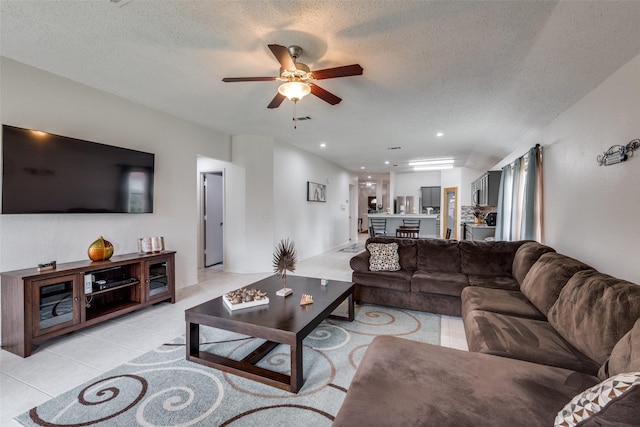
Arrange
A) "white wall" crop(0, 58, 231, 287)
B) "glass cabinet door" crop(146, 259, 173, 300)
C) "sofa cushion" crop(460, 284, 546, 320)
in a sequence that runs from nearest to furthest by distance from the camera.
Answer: "sofa cushion" crop(460, 284, 546, 320) < "white wall" crop(0, 58, 231, 287) < "glass cabinet door" crop(146, 259, 173, 300)

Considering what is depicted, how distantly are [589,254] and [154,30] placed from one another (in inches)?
167

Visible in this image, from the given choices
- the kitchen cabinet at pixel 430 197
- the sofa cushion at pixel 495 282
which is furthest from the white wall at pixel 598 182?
the kitchen cabinet at pixel 430 197

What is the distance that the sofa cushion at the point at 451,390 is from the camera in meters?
1.08

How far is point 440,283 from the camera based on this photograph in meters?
3.28

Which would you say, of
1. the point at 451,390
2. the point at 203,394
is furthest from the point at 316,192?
the point at 451,390

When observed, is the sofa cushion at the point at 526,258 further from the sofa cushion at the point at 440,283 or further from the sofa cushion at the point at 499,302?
the sofa cushion at the point at 440,283

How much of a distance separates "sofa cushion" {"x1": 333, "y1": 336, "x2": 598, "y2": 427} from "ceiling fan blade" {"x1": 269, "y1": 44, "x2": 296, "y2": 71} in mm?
2019

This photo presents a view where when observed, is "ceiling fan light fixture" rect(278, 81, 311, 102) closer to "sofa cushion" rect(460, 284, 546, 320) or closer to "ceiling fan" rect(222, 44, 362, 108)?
"ceiling fan" rect(222, 44, 362, 108)

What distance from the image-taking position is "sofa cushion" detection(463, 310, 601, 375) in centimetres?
162

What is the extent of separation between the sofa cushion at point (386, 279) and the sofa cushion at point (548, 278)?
1.19 meters

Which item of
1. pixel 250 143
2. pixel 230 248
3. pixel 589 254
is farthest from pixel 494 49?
pixel 230 248

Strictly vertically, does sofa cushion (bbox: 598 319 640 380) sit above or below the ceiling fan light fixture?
below

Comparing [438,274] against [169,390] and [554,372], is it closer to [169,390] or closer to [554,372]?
[554,372]

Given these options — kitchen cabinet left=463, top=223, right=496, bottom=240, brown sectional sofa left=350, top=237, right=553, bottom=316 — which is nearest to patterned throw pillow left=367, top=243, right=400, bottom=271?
brown sectional sofa left=350, top=237, right=553, bottom=316
